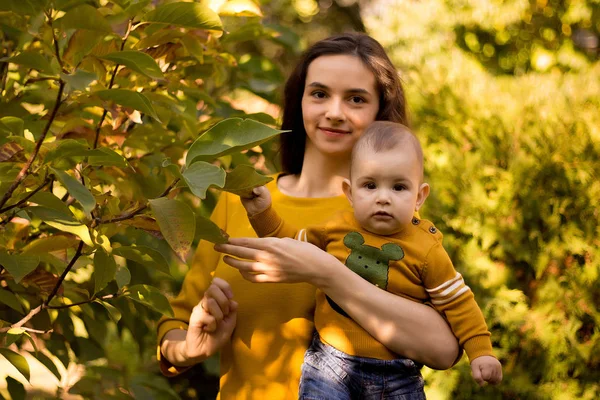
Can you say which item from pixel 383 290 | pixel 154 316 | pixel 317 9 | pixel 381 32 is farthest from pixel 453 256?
pixel 317 9

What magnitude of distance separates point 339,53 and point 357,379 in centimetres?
89

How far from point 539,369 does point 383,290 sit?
Result: 6.06 ft

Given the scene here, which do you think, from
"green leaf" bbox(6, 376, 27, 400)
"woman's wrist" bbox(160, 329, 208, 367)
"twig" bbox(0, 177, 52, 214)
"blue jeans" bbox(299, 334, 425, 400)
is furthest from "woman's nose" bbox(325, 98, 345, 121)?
"green leaf" bbox(6, 376, 27, 400)

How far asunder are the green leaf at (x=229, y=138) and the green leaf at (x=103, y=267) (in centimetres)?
33

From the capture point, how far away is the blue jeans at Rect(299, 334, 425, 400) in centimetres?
194

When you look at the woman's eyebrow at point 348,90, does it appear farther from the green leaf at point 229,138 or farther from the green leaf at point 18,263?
the green leaf at point 18,263

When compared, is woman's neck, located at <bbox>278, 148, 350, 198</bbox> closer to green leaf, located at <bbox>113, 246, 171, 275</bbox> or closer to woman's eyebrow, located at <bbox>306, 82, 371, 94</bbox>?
woman's eyebrow, located at <bbox>306, 82, 371, 94</bbox>

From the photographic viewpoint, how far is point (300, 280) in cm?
192

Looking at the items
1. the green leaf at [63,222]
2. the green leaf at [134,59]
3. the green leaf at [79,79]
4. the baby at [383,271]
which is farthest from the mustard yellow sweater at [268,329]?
the green leaf at [79,79]

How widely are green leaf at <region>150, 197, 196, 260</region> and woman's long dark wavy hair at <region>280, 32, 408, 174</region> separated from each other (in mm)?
924

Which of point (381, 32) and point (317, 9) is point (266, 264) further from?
point (317, 9)

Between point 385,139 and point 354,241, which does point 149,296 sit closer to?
point 354,241

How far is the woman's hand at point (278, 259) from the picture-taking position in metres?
1.87

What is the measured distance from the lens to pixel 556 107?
373cm
